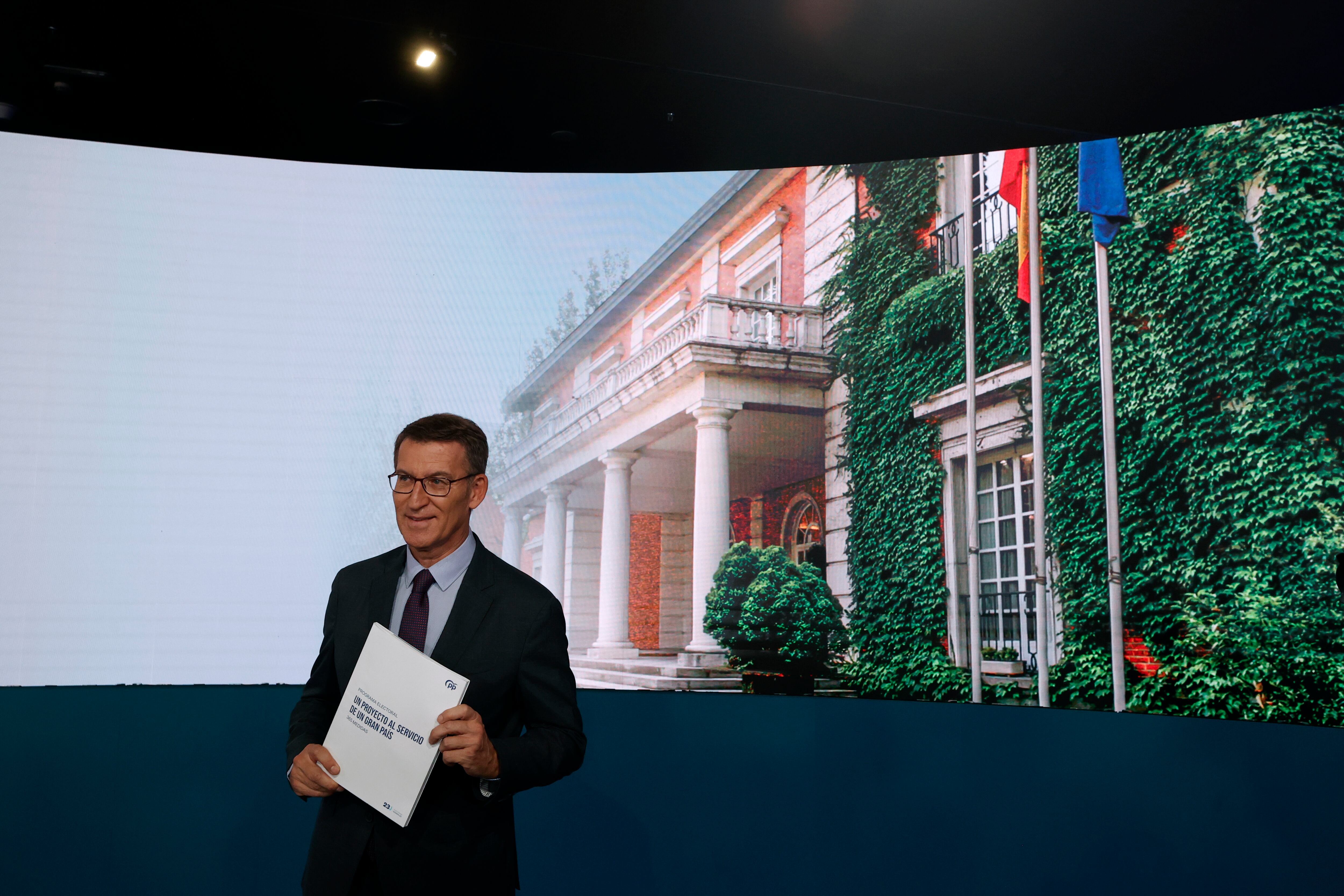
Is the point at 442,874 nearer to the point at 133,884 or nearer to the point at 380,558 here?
the point at 380,558

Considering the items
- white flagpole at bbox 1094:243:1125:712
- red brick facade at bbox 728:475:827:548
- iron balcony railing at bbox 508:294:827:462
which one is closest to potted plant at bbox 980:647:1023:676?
white flagpole at bbox 1094:243:1125:712

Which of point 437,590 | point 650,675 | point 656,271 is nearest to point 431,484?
point 437,590

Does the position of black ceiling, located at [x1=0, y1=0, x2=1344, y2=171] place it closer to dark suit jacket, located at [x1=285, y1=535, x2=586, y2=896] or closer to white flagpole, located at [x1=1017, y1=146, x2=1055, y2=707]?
white flagpole, located at [x1=1017, y1=146, x2=1055, y2=707]

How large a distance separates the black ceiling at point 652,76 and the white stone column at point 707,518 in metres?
1.16

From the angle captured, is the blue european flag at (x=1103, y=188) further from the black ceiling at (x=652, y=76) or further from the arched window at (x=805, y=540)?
the arched window at (x=805, y=540)

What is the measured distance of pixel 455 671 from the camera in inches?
51.2

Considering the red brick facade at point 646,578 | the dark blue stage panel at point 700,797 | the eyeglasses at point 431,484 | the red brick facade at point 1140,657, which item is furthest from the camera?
the red brick facade at point 646,578

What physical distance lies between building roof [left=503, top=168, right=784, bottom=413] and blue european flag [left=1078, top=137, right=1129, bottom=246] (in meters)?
1.28

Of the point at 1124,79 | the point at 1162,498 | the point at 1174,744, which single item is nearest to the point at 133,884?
the point at 1174,744

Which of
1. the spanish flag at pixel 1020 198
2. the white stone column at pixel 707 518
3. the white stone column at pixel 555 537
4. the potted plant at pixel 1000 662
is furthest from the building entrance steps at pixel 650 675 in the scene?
the spanish flag at pixel 1020 198

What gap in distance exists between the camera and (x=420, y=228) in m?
3.95

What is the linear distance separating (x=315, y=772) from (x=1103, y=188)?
3.48 m

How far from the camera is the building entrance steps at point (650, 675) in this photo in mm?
3703

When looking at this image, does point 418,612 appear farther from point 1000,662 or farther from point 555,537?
point 1000,662
